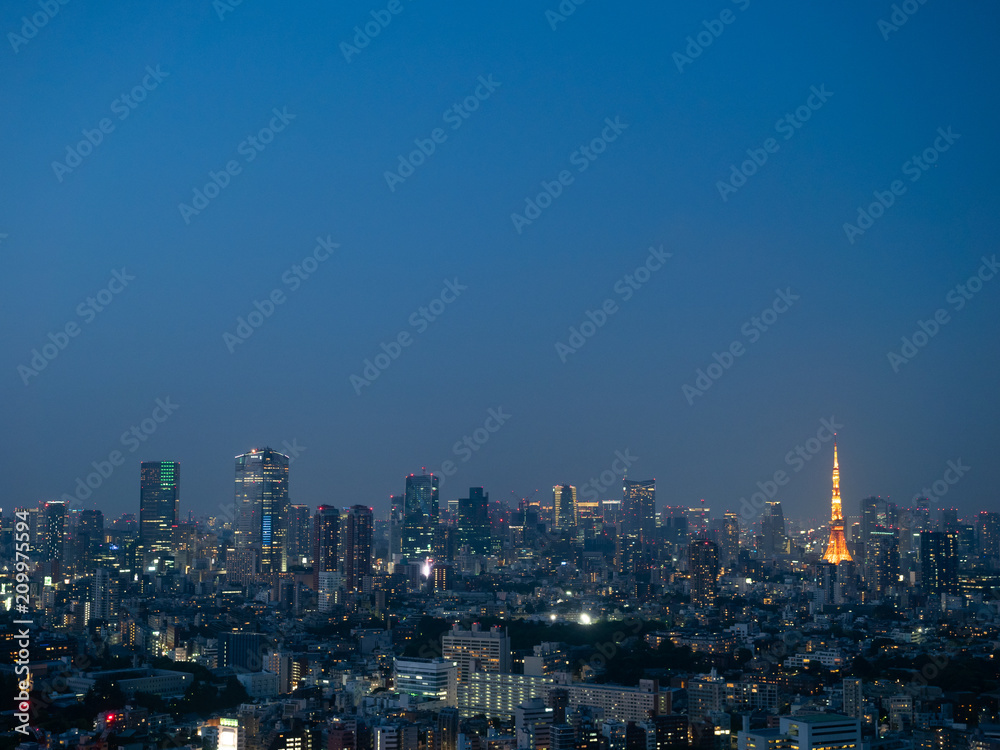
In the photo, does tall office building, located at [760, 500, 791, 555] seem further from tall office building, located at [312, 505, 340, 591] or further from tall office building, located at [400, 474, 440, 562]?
tall office building, located at [312, 505, 340, 591]

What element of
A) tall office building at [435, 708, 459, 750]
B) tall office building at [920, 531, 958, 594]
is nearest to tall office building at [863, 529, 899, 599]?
tall office building at [920, 531, 958, 594]

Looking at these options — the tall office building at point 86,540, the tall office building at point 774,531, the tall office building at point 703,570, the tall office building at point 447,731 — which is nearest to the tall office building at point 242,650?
the tall office building at point 447,731

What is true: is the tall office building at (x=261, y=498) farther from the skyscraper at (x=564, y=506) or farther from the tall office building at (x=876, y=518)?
the tall office building at (x=876, y=518)

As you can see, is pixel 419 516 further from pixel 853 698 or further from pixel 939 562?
pixel 853 698

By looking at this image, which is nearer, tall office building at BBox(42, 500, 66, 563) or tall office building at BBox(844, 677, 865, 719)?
tall office building at BBox(844, 677, 865, 719)

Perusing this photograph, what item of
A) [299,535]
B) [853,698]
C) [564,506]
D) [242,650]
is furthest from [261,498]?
[853,698]

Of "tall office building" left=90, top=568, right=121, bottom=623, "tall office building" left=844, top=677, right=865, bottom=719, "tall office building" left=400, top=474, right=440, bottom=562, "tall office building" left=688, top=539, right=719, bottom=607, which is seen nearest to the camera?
"tall office building" left=844, top=677, right=865, bottom=719

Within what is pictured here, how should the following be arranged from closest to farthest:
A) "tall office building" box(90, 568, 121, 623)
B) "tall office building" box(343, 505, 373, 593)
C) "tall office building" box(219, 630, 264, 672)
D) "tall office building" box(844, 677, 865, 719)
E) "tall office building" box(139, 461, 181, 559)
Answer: "tall office building" box(844, 677, 865, 719), "tall office building" box(219, 630, 264, 672), "tall office building" box(90, 568, 121, 623), "tall office building" box(343, 505, 373, 593), "tall office building" box(139, 461, 181, 559)
